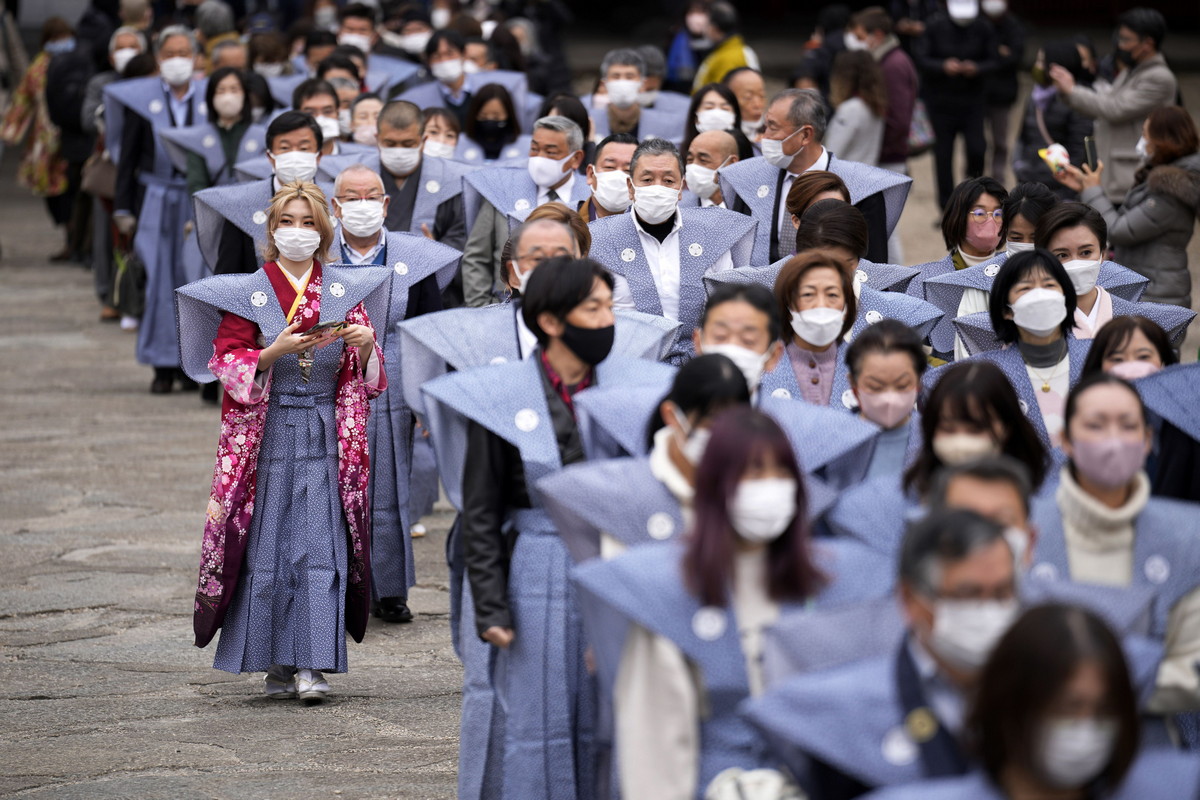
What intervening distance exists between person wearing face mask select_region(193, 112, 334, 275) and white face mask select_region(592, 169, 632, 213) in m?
1.40

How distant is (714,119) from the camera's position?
32.1 feet

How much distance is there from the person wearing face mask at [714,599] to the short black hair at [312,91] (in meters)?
7.05

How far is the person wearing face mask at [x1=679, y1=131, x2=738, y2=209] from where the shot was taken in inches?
339

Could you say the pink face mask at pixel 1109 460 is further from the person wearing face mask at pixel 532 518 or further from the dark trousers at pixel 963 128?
the dark trousers at pixel 963 128

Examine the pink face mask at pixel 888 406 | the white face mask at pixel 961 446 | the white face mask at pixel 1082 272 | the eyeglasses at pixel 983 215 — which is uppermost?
the eyeglasses at pixel 983 215

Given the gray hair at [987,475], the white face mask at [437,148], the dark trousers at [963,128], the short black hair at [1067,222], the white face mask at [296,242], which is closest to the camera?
the gray hair at [987,475]

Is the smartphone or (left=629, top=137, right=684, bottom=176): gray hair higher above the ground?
(left=629, top=137, right=684, bottom=176): gray hair

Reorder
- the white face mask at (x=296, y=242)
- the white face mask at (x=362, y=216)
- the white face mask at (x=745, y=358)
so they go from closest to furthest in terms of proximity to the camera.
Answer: the white face mask at (x=745, y=358)
the white face mask at (x=296, y=242)
the white face mask at (x=362, y=216)

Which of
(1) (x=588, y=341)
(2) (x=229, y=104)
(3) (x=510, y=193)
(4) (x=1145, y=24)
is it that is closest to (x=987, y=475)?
(1) (x=588, y=341)

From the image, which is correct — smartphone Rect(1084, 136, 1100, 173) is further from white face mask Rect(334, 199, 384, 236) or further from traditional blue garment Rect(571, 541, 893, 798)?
traditional blue garment Rect(571, 541, 893, 798)

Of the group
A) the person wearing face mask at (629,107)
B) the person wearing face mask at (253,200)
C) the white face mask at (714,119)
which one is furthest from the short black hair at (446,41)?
the person wearing face mask at (253,200)

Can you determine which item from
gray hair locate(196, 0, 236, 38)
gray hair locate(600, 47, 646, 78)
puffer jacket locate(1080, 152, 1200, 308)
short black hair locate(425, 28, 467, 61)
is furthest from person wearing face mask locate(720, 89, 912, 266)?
gray hair locate(196, 0, 236, 38)

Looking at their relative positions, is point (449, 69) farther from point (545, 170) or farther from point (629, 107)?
point (545, 170)

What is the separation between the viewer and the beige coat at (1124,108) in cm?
1067
